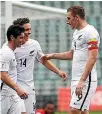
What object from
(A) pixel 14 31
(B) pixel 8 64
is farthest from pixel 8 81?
(A) pixel 14 31

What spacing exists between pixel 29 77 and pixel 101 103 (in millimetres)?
14837

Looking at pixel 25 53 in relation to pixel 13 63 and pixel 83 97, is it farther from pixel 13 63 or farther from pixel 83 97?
pixel 83 97

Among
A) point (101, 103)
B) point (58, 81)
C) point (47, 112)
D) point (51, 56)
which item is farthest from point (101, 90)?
point (51, 56)

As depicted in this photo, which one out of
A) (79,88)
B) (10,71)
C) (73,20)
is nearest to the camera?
(79,88)

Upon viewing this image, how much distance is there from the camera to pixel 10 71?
6398 mm

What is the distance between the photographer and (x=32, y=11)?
399 inches

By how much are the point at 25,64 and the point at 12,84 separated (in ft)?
3.32

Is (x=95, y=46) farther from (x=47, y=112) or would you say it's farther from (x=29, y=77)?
(x=47, y=112)

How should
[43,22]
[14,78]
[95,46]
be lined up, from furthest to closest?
[43,22]
[14,78]
[95,46]

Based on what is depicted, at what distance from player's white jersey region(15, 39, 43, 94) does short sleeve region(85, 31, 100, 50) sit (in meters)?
1.16

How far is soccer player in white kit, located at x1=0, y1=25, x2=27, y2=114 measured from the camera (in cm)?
611

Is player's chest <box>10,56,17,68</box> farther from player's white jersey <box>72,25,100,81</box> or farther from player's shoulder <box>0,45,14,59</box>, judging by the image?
player's white jersey <box>72,25,100,81</box>

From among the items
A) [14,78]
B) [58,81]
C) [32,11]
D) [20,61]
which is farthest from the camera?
[58,81]

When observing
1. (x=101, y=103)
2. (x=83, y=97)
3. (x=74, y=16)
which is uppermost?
(x=74, y=16)
